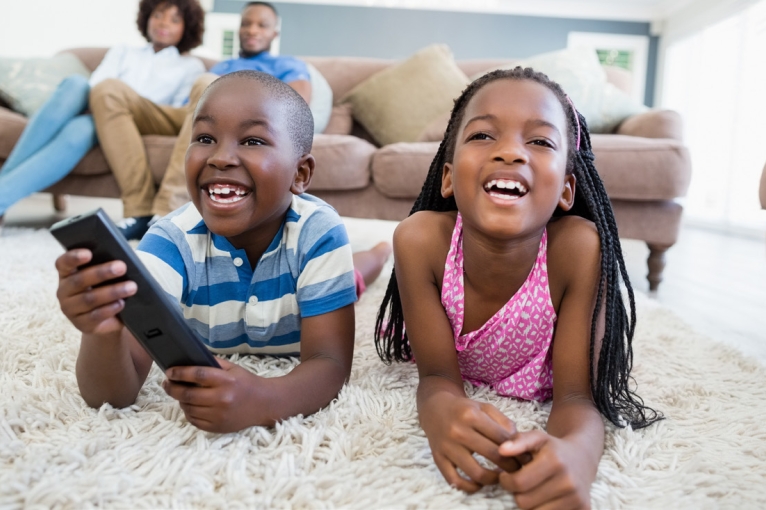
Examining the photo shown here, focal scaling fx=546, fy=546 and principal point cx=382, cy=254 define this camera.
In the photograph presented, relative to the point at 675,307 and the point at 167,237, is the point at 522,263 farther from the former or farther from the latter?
the point at 675,307

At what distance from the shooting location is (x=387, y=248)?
161 cm

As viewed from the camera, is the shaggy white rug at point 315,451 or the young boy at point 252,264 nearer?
the shaggy white rug at point 315,451

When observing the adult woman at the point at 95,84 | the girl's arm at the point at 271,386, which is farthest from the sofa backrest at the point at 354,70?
the girl's arm at the point at 271,386

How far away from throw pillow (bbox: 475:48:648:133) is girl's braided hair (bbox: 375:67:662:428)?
1433mm

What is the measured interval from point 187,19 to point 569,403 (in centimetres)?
244

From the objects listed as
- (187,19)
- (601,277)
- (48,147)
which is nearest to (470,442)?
(601,277)

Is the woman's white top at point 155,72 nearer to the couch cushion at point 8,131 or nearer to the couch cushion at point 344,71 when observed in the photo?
the couch cushion at point 8,131

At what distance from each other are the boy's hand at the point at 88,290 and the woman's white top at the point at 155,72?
1.97 m

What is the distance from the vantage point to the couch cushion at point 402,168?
5.94ft

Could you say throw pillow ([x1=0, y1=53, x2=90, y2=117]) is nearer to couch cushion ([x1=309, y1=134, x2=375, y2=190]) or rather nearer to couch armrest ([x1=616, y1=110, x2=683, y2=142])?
couch cushion ([x1=309, y1=134, x2=375, y2=190])

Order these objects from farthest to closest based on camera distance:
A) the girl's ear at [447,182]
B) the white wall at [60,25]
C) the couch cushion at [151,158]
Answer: the white wall at [60,25] → the couch cushion at [151,158] → the girl's ear at [447,182]

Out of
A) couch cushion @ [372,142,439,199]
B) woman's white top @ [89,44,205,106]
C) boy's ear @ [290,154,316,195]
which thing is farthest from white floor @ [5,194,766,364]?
boy's ear @ [290,154,316,195]

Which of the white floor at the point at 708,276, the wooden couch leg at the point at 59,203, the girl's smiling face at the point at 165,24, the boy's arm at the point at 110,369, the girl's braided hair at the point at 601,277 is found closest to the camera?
the boy's arm at the point at 110,369

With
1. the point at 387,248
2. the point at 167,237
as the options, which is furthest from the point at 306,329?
the point at 387,248
